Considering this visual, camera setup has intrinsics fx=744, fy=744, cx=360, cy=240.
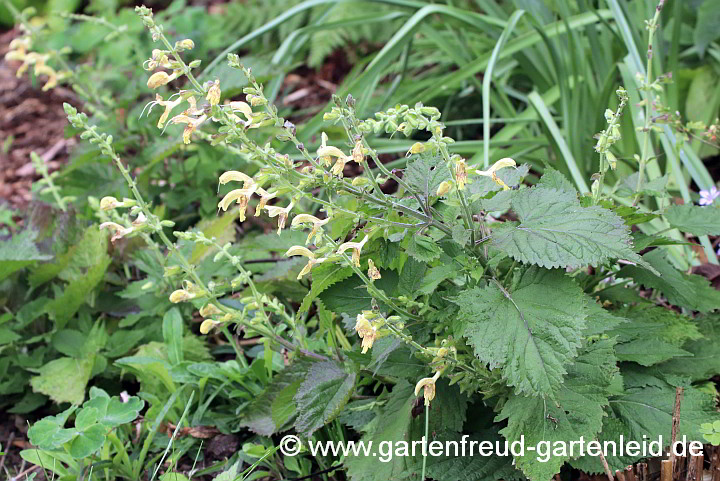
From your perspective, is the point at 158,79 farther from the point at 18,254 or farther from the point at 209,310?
the point at 18,254

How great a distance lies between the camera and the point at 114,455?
1849 millimetres

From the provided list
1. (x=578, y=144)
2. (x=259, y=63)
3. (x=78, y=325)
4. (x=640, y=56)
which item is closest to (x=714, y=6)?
(x=640, y=56)

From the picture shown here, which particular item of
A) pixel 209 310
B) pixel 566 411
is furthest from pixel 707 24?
pixel 209 310

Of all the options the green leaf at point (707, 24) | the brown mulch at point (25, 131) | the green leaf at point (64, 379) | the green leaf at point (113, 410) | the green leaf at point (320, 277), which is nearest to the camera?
the green leaf at point (320, 277)

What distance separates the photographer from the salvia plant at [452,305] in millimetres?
1206

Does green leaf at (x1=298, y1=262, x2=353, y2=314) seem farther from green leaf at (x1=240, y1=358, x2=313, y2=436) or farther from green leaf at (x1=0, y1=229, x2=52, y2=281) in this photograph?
green leaf at (x1=0, y1=229, x2=52, y2=281)

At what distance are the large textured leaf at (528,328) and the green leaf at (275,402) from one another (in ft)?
1.58

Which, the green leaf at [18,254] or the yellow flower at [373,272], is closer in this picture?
the yellow flower at [373,272]

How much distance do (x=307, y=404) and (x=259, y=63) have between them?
5.41 ft

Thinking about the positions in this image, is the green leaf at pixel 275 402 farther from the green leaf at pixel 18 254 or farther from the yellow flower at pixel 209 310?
the green leaf at pixel 18 254

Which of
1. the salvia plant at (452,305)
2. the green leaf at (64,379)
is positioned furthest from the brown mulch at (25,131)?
the salvia plant at (452,305)

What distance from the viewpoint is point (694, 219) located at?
5.09 feet

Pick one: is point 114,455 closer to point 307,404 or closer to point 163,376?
point 163,376

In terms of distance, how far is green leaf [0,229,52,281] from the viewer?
6.79ft
